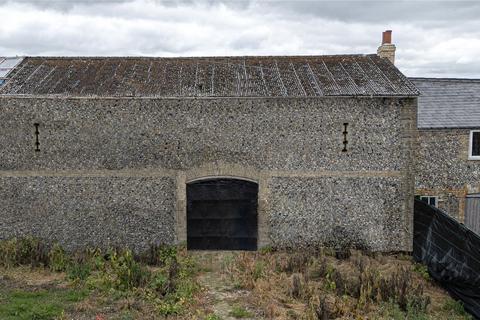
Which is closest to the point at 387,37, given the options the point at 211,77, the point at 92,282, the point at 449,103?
the point at 449,103

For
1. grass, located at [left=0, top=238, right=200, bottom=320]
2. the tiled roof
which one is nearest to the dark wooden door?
grass, located at [left=0, top=238, right=200, bottom=320]

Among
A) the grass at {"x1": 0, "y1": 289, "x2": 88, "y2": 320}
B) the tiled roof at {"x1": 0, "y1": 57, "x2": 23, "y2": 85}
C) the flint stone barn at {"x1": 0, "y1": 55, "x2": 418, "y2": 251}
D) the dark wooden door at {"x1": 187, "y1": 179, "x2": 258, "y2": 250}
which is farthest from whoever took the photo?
the tiled roof at {"x1": 0, "y1": 57, "x2": 23, "y2": 85}

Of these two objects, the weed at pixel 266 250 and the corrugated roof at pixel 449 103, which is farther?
the corrugated roof at pixel 449 103

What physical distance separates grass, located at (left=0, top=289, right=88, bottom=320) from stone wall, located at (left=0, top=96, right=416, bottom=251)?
120 inches

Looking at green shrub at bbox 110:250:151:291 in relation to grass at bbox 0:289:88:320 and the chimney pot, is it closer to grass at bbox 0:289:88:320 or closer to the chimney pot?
grass at bbox 0:289:88:320

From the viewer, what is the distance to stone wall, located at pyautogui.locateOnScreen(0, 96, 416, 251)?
12.8 m

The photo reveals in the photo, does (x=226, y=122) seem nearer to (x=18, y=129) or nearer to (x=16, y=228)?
(x=18, y=129)

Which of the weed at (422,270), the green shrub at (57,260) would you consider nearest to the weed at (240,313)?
the green shrub at (57,260)

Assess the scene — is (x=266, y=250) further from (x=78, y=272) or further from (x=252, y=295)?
(x=78, y=272)

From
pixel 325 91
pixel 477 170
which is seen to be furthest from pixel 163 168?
pixel 477 170

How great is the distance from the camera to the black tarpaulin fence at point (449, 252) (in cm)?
959

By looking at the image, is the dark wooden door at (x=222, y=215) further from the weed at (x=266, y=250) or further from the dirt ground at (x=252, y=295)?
the dirt ground at (x=252, y=295)

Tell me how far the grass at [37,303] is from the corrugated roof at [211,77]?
5.65 m

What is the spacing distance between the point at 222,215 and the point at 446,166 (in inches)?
311
